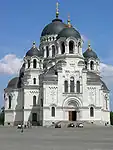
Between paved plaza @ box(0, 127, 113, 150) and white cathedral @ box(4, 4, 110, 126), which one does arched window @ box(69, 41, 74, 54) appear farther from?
paved plaza @ box(0, 127, 113, 150)

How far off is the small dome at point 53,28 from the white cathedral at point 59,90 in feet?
16.9

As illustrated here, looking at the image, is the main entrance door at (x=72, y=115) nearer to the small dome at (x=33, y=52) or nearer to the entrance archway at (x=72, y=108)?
the entrance archway at (x=72, y=108)

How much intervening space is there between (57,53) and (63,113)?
12.5 meters

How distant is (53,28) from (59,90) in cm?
2019

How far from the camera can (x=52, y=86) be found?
201ft

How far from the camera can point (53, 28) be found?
248 feet

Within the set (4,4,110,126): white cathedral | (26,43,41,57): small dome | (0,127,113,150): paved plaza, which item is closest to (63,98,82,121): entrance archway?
(4,4,110,126): white cathedral

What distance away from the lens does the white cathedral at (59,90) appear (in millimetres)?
60719

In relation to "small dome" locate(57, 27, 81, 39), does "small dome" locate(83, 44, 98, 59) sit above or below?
below

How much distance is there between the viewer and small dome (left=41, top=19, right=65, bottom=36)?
75069 millimetres

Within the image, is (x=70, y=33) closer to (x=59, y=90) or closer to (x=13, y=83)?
(x=59, y=90)

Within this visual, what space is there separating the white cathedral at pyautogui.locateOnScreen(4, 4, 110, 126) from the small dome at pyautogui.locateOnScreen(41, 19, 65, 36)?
5.17 metres

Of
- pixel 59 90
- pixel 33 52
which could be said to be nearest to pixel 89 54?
pixel 33 52

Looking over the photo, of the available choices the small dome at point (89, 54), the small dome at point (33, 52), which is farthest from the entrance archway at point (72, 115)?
the small dome at point (89, 54)
